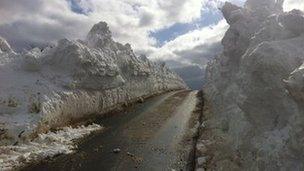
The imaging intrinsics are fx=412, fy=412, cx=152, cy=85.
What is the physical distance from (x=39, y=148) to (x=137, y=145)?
9.11 metres

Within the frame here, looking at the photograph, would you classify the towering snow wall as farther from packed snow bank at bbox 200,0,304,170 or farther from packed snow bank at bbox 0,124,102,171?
packed snow bank at bbox 200,0,304,170

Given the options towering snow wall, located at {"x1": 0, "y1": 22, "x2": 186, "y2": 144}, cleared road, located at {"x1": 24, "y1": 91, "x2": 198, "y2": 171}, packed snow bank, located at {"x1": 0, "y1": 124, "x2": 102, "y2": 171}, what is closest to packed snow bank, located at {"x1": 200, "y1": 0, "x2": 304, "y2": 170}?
cleared road, located at {"x1": 24, "y1": 91, "x2": 198, "y2": 171}

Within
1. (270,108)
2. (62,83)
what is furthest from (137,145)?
(62,83)

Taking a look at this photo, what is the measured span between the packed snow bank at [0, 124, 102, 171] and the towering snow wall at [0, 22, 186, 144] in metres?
1.29

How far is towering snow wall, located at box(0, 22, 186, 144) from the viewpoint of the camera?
1612 inches

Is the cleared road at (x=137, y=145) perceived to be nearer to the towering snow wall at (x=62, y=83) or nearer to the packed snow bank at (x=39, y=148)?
the packed snow bank at (x=39, y=148)

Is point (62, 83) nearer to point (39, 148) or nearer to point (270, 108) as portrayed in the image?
point (39, 148)

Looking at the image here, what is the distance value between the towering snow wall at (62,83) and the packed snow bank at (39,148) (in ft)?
4.23

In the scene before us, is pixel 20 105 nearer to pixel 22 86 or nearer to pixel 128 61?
pixel 22 86

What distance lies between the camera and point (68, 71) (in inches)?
2185

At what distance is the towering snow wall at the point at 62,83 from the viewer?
4094cm

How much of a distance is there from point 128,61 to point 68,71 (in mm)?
20855

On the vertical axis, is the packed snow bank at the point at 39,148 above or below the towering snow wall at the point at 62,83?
below

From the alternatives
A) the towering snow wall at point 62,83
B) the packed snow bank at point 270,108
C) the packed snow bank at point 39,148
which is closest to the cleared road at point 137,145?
the packed snow bank at point 39,148
